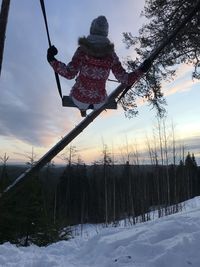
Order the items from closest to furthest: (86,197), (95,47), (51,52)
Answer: (51,52) < (95,47) < (86,197)

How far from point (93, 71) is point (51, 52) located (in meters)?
0.61

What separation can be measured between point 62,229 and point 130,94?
1922 cm

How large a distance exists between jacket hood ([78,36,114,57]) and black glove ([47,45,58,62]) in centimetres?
38

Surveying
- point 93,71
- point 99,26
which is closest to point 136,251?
point 93,71

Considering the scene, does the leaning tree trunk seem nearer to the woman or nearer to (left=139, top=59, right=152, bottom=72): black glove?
the woman

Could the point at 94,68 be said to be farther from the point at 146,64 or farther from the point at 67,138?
the point at 67,138

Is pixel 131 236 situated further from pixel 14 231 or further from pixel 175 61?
pixel 14 231

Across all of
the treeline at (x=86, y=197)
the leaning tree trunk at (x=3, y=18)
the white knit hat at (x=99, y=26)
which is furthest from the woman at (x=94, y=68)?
the treeline at (x=86, y=197)

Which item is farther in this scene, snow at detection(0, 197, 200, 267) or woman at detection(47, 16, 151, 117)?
snow at detection(0, 197, 200, 267)

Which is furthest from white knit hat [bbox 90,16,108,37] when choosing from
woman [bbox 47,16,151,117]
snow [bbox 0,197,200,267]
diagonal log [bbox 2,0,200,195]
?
snow [bbox 0,197,200,267]

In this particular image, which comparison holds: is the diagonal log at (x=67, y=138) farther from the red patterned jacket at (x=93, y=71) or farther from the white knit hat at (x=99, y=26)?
the white knit hat at (x=99, y=26)

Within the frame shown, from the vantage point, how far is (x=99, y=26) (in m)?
4.86

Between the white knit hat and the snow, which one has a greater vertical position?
the white knit hat

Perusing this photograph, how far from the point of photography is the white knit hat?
4.84m
